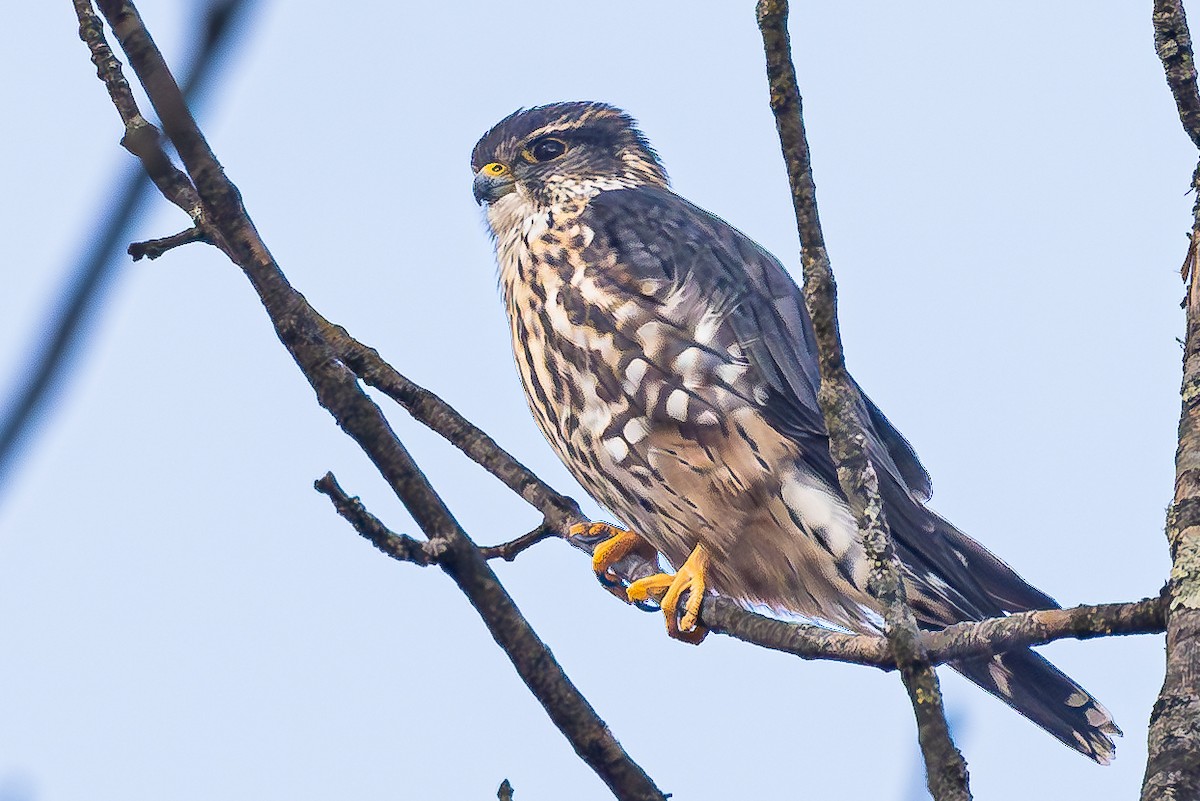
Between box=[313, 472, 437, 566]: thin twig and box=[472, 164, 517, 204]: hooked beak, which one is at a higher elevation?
box=[472, 164, 517, 204]: hooked beak

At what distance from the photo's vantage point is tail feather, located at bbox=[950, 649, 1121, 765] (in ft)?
10.0

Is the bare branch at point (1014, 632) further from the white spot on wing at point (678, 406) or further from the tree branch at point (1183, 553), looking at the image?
the white spot on wing at point (678, 406)

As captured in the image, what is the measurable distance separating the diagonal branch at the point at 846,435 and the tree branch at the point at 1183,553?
0.93 ft

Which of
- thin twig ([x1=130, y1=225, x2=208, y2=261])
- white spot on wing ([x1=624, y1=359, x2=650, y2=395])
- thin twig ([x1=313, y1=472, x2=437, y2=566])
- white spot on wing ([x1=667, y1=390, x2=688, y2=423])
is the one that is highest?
thin twig ([x1=130, y1=225, x2=208, y2=261])

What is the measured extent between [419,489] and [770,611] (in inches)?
87.0

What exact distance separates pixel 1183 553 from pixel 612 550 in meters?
2.00

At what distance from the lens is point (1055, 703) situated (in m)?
3.09

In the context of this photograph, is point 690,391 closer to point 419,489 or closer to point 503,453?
point 503,453

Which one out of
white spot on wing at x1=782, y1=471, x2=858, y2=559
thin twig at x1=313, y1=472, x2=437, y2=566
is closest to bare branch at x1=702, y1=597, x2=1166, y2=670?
thin twig at x1=313, y1=472, x2=437, y2=566

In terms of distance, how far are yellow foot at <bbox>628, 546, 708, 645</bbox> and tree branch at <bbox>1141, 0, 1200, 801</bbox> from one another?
141 centimetres

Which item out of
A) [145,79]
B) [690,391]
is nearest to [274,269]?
[145,79]

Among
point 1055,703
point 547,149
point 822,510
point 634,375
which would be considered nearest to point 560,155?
point 547,149

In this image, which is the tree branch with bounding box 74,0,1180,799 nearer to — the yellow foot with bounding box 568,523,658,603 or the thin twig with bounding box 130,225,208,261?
the thin twig with bounding box 130,225,208,261

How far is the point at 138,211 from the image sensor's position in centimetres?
78
